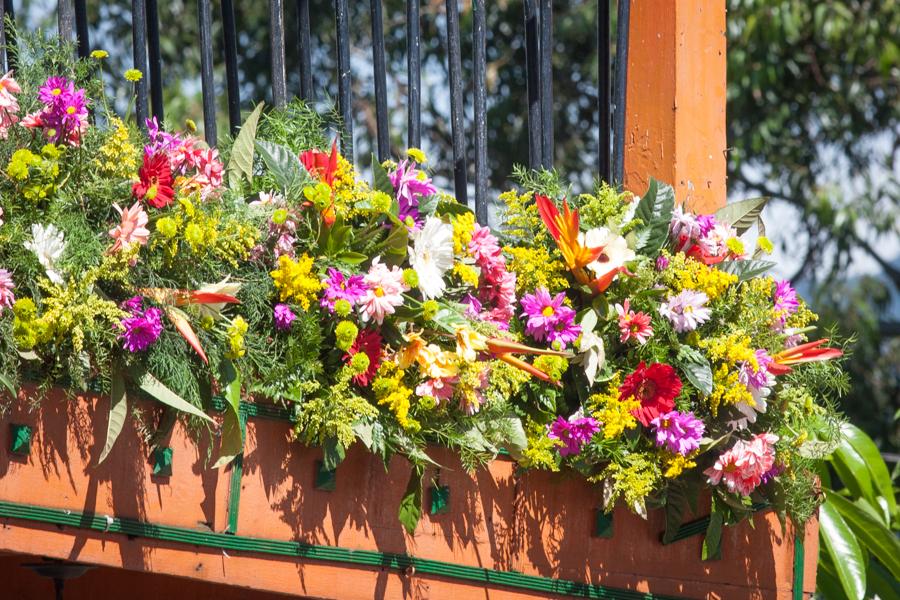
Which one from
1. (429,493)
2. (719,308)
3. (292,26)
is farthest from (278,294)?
(292,26)

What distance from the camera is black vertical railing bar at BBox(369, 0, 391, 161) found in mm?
2082

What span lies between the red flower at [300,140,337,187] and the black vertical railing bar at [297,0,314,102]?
0.17m

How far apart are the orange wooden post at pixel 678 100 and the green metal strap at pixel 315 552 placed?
2.49 ft

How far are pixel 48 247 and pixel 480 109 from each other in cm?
86

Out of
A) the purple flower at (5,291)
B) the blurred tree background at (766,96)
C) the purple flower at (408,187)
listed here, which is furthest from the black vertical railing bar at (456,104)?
the blurred tree background at (766,96)

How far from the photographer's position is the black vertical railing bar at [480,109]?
216 centimetres

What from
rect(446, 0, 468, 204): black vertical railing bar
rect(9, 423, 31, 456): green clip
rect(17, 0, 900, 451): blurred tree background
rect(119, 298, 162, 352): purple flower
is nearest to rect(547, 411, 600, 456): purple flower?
rect(446, 0, 468, 204): black vertical railing bar

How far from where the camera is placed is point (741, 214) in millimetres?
2260

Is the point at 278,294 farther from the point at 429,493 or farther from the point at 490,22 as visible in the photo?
the point at 490,22

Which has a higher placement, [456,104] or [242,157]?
[456,104]

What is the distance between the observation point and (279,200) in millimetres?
1846

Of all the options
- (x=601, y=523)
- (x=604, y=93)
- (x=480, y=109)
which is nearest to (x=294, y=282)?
(x=480, y=109)

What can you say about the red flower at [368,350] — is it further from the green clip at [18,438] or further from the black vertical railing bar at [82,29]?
the black vertical railing bar at [82,29]

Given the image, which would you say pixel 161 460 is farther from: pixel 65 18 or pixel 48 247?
pixel 65 18
